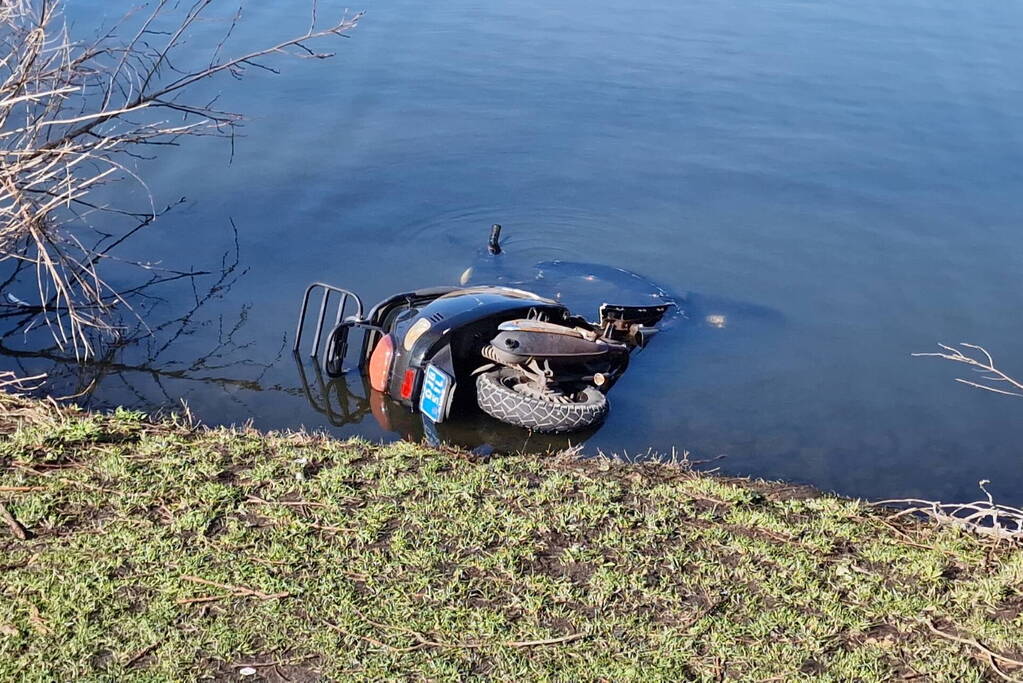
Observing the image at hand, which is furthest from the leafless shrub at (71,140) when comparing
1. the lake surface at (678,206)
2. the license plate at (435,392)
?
the license plate at (435,392)

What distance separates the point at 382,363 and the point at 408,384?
33cm

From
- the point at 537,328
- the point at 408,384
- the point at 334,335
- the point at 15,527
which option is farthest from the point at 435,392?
the point at 15,527

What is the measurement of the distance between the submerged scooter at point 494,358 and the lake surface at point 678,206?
34cm

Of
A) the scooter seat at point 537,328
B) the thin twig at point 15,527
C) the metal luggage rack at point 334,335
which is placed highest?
the scooter seat at point 537,328

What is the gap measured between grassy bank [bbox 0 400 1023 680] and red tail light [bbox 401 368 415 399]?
2.17 m

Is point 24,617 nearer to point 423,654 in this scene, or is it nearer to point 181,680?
point 181,680

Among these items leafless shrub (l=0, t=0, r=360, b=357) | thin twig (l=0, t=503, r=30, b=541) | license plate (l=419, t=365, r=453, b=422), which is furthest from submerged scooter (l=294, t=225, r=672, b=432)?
thin twig (l=0, t=503, r=30, b=541)

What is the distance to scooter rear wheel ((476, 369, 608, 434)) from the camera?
30.5 ft

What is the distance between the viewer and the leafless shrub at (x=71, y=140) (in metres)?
7.72

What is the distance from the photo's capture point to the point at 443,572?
5758 millimetres

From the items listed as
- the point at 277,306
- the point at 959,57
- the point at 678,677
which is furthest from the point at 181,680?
the point at 959,57

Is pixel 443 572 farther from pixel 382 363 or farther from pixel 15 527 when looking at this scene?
pixel 382 363

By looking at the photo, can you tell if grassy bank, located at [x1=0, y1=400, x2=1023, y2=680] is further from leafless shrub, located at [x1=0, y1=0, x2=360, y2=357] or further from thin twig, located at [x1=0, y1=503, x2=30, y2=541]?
leafless shrub, located at [x1=0, y1=0, x2=360, y2=357]

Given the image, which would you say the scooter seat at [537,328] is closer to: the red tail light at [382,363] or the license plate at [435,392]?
the license plate at [435,392]
